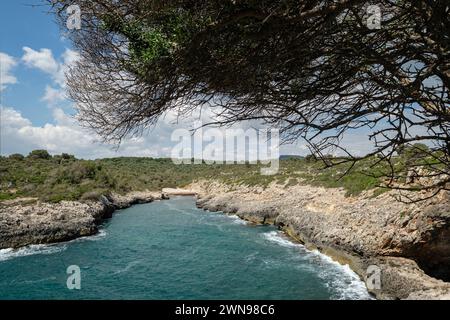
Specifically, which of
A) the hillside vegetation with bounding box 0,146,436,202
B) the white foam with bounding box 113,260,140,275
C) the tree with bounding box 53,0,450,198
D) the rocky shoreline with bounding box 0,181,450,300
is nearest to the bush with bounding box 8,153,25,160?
the hillside vegetation with bounding box 0,146,436,202

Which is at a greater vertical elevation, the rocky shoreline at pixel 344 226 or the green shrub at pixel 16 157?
the green shrub at pixel 16 157

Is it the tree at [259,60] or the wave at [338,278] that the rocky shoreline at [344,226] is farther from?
the tree at [259,60]

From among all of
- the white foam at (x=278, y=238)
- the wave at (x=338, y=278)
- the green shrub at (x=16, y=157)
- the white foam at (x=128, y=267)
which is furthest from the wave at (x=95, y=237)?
the green shrub at (x=16, y=157)

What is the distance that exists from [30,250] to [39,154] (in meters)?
50.9

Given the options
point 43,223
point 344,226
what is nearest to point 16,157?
point 43,223

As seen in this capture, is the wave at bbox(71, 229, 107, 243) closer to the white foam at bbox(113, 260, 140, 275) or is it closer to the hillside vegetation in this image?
the hillside vegetation

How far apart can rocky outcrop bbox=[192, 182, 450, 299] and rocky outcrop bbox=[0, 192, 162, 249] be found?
53.2 ft

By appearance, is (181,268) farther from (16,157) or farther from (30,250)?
(16,157)

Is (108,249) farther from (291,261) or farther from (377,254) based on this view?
(377,254)

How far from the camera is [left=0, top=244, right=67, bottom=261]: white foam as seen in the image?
22500 millimetres

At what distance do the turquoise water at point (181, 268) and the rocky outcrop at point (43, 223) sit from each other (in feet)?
3.71

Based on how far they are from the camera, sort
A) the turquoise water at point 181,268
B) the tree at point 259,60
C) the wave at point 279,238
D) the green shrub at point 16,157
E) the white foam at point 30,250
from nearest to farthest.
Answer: the tree at point 259,60 < the turquoise water at point 181,268 < the white foam at point 30,250 < the wave at point 279,238 < the green shrub at point 16,157

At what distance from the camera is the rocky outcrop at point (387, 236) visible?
1296cm

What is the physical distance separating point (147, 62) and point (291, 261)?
17354mm
